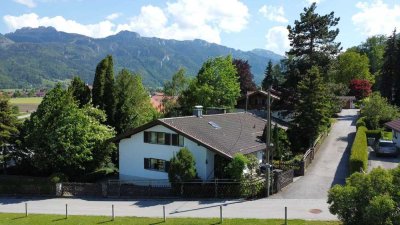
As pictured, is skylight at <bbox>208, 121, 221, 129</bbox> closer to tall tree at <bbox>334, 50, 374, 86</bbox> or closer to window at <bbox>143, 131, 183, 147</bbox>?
window at <bbox>143, 131, 183, 147</bbox>

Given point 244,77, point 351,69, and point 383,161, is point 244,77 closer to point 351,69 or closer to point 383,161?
point 351,69

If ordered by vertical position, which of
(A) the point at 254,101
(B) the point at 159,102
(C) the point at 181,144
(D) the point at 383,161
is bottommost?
(D) the point at 383,161

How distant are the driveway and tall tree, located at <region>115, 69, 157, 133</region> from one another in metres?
20.6

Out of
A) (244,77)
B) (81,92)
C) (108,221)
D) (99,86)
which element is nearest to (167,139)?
(108,221)

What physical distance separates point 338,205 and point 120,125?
33.6 meters

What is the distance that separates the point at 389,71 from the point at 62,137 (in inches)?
2371

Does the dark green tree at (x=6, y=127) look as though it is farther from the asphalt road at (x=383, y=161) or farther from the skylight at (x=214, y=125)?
the asphalt road at (x=383, y=161)

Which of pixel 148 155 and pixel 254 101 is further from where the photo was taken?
pixel 254 101

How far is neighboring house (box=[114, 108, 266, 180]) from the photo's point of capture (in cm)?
3403

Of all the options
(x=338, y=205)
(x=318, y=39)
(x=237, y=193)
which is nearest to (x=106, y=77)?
(x=237, y=193)

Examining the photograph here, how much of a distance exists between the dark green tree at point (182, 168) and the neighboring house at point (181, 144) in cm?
184

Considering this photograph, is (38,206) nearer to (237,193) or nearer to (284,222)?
(237,193)

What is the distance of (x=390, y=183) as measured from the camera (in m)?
16.9

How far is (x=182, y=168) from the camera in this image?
31844mm
